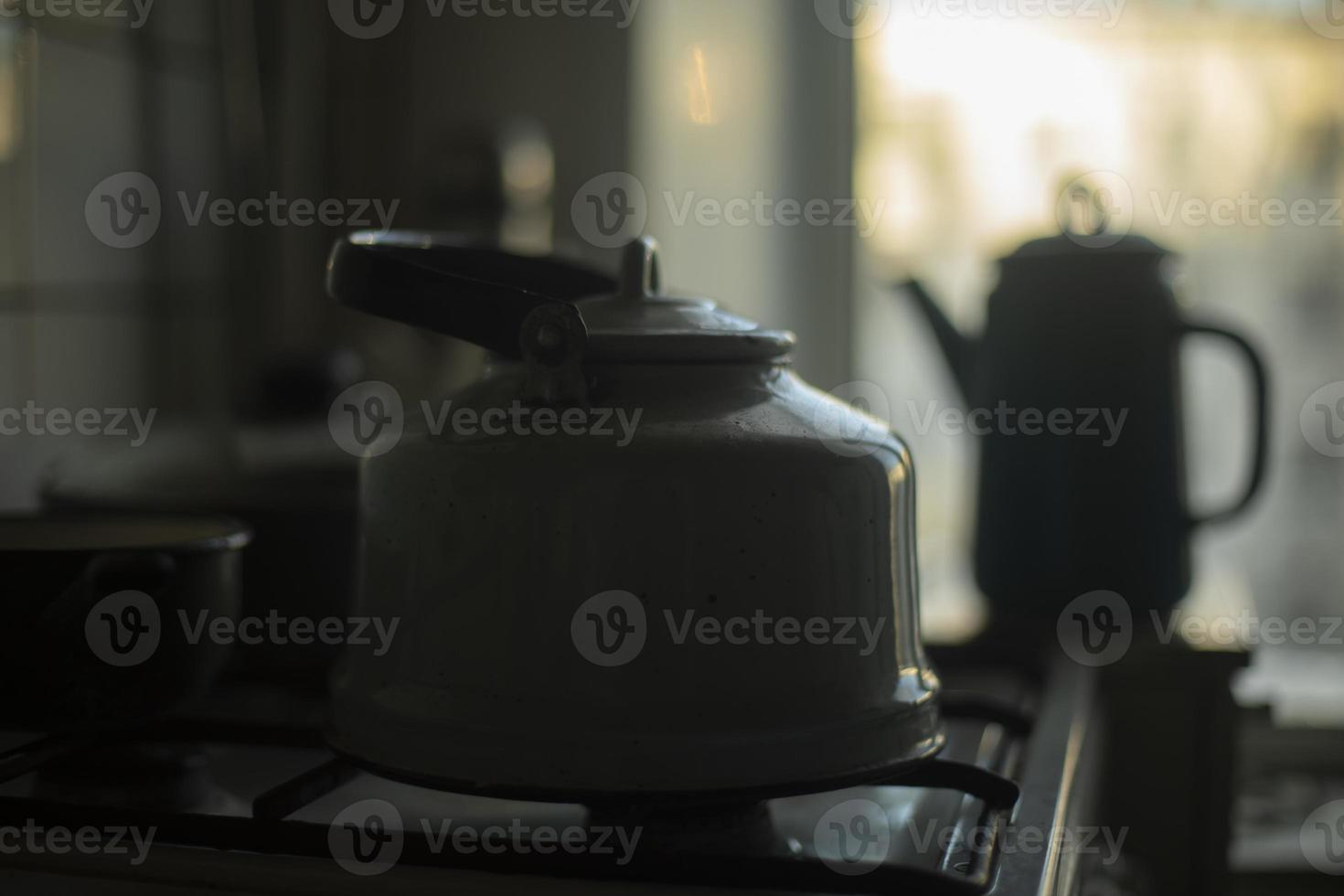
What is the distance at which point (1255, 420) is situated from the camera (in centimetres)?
96

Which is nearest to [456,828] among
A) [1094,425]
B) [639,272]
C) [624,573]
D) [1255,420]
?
[624,573]

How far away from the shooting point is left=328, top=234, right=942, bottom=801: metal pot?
0.47 m

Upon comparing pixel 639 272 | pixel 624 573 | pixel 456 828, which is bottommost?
pixel 456 828

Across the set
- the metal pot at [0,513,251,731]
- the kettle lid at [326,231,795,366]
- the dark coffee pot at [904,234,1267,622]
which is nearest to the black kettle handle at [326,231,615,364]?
the kettle lid at [326,231,795,366]

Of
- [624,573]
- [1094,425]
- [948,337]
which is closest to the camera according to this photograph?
[624,573]

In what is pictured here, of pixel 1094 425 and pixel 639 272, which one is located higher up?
pixel 639 272

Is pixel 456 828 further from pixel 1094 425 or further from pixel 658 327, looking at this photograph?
pixel 1094 425

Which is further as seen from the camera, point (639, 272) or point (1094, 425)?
point (1094, 425)

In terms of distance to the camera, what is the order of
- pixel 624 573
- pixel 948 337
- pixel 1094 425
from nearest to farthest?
pixel 624 573, pixel 1094 425, pixel 948 337

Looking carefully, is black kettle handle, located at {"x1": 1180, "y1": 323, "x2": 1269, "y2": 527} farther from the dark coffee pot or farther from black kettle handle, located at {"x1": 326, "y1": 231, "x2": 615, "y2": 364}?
black kettle handle, located at {"x1": 326, "y1": 231, "x2": 615, "y2": 364}

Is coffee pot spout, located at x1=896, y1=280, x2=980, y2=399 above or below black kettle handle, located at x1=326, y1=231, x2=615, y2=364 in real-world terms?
below

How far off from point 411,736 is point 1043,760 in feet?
0.91

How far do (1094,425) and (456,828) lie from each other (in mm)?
561

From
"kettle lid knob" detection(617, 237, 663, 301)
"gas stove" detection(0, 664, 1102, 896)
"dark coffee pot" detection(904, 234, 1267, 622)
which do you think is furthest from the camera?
"dark coffee pot" detection(904, 234, 1267, 622)
